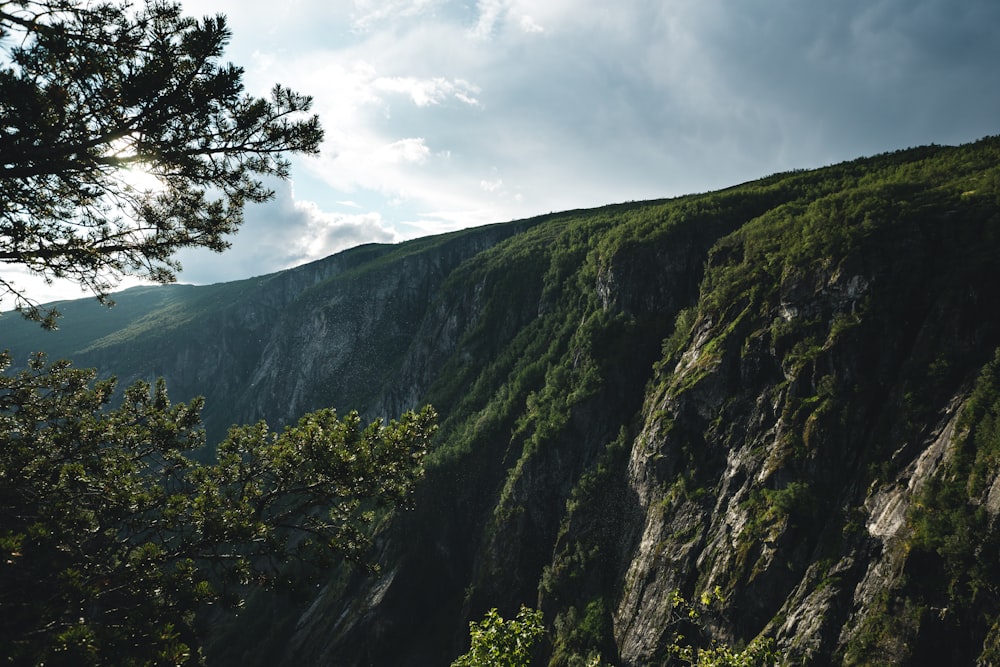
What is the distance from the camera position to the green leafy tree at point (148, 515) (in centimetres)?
696

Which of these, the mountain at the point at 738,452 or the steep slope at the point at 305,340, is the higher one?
the steep slope at the point at 305,340

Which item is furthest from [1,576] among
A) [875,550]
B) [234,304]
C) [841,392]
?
[234,304]

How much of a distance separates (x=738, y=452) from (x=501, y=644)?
31.4 meters

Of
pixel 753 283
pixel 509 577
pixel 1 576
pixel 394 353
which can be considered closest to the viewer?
pixel 1 576

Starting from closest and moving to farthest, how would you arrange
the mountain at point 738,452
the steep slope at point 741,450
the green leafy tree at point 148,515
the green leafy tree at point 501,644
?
the green leafy tree at point 148,515
the green leafy tree at point 501,644
the mountain at point 738,452
the steep slope at point 741,450

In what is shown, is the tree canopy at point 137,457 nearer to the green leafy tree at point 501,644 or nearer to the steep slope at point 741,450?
the green leafy tree at point 501,644

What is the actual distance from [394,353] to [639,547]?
335 ft

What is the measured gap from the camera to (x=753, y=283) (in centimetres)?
4212

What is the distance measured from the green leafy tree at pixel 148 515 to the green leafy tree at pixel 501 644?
1188 mm

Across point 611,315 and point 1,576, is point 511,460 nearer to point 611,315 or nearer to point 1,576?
point 611,315

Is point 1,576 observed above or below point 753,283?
below

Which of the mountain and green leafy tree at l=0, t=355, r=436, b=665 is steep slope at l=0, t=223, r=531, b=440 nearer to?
the mountain

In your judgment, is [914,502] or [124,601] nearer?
[124,601]

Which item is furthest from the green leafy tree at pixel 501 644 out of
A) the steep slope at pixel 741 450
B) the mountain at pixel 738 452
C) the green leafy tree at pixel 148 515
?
the steep slope at pixel 741 450
